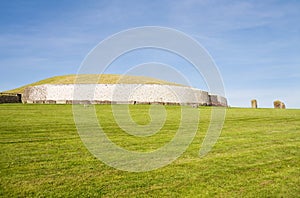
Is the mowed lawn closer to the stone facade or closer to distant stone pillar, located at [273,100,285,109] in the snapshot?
the stone facade

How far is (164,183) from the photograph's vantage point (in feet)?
25.9

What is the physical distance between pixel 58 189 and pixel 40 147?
4.71m

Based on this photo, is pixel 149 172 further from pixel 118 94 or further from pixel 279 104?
pixel 279 104

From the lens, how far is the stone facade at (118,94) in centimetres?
4503

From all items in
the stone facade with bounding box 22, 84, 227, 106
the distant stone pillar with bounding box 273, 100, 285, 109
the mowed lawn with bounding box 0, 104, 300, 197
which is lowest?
the mowed lawn with bounding box 0, 104, 300, 197

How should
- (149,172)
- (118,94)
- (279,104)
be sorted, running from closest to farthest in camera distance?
1. (149,172)
2. (118,94)
3. (279,104)

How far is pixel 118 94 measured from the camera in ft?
148

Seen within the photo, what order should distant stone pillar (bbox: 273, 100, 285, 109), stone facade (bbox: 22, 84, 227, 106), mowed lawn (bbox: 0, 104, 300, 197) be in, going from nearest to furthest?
mowed lawn (bbox: 0, 104, 300, 197) < stone facade (bbox: 22, 84, 227, 106) < distant stone pillar (bbox: 273, 100, 285, 109)

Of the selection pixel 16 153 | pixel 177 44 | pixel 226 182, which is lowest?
pixel 226 182

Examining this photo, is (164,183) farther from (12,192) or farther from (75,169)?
(12,192)

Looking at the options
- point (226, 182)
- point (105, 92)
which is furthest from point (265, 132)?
point (105, 92)

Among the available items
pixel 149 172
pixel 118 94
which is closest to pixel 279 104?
pixel 118 94

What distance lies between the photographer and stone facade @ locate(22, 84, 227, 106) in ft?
148

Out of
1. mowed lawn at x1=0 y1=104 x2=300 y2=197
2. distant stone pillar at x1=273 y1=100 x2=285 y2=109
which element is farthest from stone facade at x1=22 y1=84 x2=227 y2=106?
mowed lawn at x1=0 y1=104 x2=300 y2=197
